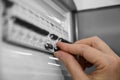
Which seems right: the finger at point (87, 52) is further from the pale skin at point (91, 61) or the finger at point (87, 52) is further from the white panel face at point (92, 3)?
the white panel face at point (92, 3)

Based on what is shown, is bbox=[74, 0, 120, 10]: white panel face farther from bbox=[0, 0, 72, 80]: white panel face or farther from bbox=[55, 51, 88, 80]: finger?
bbox=[55, 51, 88, 80]: finger

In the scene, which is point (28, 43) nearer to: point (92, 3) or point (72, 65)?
point (72, 65)

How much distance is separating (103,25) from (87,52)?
1.13ft

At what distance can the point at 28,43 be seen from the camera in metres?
0.59

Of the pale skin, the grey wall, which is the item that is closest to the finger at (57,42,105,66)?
the pale skin

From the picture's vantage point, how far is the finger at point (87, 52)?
709 millimetres

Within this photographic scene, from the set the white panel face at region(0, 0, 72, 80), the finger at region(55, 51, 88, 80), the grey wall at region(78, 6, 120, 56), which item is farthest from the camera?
the grey wall at region(78, 6, 120, 56)

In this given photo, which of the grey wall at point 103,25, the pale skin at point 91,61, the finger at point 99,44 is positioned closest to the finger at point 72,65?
the pale skin at point 91,61

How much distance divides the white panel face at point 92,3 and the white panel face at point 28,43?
261 mm

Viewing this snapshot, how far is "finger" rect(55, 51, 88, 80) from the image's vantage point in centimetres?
69

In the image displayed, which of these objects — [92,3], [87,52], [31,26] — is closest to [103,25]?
[92,3]

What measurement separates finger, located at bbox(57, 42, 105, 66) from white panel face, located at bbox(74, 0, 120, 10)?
37 centimetres

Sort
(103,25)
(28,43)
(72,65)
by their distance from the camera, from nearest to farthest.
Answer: (28,43) → (72,65) → (103,25)

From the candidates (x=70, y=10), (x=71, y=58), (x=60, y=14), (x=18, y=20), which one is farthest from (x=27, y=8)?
(x=70, y=10)
